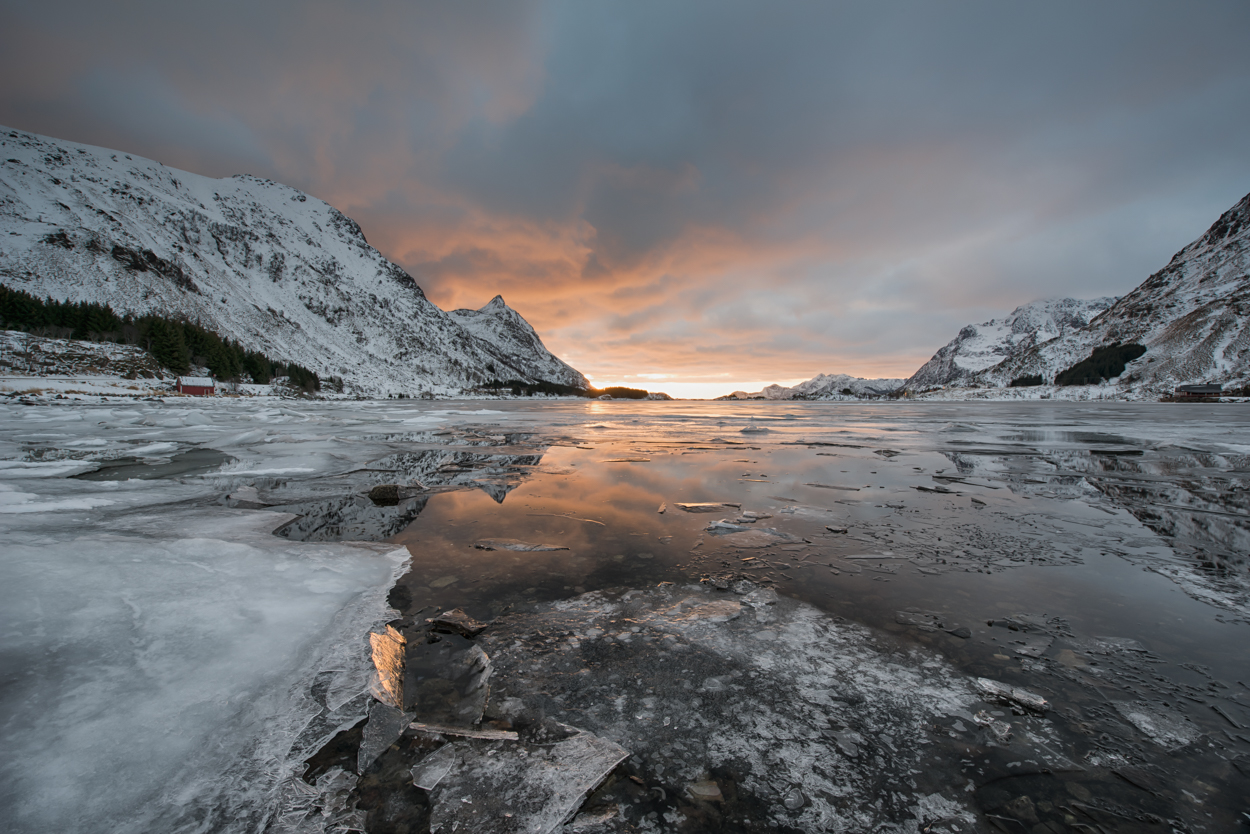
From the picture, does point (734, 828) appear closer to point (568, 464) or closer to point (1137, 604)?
point (1137, 604)

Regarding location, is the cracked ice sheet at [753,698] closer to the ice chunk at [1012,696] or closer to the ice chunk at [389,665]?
the ice chunk at [1012,696]

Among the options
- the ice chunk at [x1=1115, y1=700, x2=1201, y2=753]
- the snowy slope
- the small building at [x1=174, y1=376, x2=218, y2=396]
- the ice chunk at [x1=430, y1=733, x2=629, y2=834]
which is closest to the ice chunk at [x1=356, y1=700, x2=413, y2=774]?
the ice chunk at [x1=430, y1=733, x2=629, y2=834]

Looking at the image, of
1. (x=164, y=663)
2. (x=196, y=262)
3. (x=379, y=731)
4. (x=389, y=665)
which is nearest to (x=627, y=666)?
(x=379, y=731)

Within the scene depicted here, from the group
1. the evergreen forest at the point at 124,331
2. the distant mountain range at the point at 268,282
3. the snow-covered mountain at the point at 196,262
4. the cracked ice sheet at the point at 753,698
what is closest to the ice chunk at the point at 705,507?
the cracked ice sheet at the point at 753,698

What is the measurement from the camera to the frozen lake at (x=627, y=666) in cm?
204

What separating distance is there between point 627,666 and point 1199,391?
451ft

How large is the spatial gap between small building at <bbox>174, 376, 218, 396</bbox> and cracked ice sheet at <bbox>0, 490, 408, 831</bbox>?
7228 cm

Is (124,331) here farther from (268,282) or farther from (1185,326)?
(1185,326)

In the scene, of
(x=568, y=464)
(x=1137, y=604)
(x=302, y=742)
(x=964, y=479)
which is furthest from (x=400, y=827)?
(x=964, y=479)

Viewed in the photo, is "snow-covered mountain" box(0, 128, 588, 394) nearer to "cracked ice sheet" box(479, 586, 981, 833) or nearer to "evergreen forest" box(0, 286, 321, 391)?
"evergreen forest" box(0, 286, 321, 391)

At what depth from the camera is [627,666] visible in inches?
125

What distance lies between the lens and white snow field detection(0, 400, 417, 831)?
6.45ft

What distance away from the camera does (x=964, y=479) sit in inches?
368

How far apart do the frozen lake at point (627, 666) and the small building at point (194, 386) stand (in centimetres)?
6981
